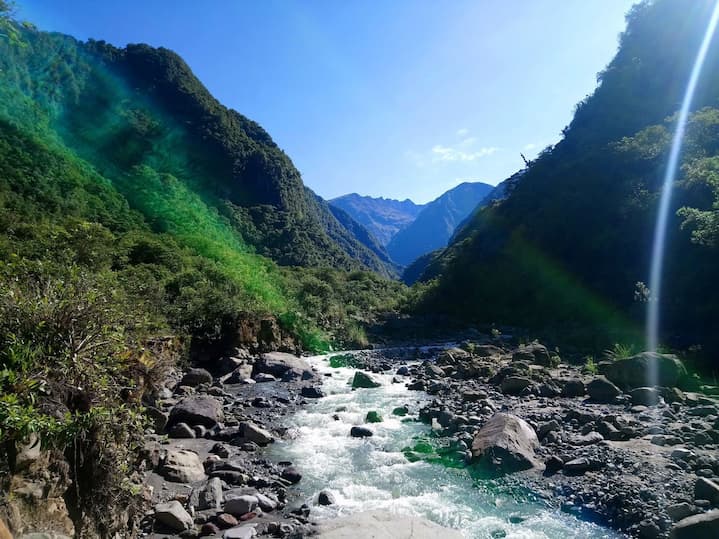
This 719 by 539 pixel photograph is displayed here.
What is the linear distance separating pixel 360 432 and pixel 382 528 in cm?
454

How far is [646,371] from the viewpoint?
11.3 m

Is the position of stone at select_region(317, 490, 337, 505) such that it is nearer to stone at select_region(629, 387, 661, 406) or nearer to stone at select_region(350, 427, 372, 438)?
stone at select_region(350, 427, 372, 438)

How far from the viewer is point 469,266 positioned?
5028 cm

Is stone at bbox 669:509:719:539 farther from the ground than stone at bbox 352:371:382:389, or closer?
farther from the ground

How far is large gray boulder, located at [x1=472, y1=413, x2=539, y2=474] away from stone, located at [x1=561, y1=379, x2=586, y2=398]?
12.4ft

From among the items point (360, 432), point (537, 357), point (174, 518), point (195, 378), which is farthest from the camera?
point (537, 357)

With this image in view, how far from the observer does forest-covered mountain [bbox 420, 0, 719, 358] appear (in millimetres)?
25875

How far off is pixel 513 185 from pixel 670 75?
72.2ft

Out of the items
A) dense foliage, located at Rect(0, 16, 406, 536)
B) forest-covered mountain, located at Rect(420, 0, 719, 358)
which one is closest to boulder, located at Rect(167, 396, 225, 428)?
dense foliage, located at Rect(0, 16, 406, 536)

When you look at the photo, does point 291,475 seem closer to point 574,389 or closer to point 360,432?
point 360,432

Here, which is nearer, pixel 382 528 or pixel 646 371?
pixel 382 528

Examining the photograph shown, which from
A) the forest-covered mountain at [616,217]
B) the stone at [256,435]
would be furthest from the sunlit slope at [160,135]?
the stone at [256,435]

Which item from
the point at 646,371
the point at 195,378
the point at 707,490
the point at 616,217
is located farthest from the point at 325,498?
the point at 616,217

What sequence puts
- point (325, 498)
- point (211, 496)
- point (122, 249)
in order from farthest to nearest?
1. point (122, 249)
2. point (325, 498)
3. point (211, 496)
